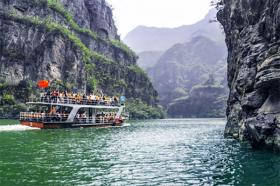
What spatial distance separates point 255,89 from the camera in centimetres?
3572

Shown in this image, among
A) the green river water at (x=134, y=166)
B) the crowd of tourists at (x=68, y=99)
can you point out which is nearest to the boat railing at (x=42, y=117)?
the crowd of tourists at (x=68, y=99)

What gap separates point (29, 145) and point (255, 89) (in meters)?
24.0

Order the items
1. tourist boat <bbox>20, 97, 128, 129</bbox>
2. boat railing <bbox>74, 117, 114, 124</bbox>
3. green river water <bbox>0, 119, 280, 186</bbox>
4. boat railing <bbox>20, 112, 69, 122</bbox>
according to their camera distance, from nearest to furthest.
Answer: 1. green river water <bbox>0, 119, 280, 186</bbox>
2. boat railing <bbox>20, 112, 69, 122</bbox>
3. tourist boat <bbox>20, 97, 128, 129</bbox>
4. boat railing <bbox>74, 117, 114, 124</bbox>

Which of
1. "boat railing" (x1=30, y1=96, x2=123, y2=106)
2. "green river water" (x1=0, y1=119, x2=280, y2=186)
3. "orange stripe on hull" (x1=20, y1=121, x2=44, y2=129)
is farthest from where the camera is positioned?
"boat railing" (x1=30, y1=96, x2=123, y2=106)

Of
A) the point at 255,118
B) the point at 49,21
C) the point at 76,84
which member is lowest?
the point at 255,118

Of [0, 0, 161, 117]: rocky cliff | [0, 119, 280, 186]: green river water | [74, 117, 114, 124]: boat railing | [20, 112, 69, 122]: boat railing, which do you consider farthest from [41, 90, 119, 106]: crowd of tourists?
[0, 0, 161, 117]: rocky cliff

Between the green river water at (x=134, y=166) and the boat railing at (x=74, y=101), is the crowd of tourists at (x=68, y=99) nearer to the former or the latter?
the boat railing at (x=74, y=101)

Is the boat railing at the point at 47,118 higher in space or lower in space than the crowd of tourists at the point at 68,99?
lower

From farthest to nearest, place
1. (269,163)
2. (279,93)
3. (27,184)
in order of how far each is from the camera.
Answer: (279,93), (269,163), (27,184)

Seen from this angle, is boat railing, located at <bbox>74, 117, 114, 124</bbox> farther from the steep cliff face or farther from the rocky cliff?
the rocky cliff

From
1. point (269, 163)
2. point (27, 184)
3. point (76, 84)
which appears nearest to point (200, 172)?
point (269, 163)

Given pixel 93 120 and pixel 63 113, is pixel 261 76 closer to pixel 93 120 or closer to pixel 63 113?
pixel 63 113

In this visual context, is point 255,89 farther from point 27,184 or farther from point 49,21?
point 49,21

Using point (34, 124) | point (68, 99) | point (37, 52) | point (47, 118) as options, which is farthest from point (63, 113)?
point (37, 52)
